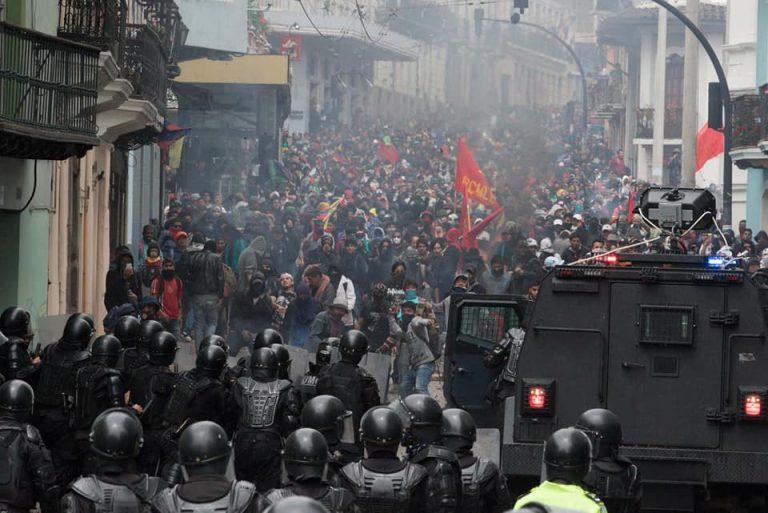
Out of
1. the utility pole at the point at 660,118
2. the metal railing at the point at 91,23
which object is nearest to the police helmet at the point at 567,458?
the metal railing at the point at 91,23

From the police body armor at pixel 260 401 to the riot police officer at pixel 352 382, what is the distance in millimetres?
694

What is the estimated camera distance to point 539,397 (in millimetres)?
10805

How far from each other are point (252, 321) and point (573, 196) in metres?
21.6

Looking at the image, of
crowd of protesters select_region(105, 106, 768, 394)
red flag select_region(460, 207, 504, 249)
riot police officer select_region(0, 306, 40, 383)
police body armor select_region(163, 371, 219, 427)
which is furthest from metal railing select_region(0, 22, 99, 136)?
red flag select_region(460, 207, 504, 249)

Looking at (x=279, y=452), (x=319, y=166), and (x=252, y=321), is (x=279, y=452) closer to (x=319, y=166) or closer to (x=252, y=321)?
(x=252, y=321)

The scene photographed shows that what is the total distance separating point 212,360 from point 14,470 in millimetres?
2721

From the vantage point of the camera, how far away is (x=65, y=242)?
20.6 metres

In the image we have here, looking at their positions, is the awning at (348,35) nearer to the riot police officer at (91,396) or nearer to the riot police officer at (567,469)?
the riot police officer at (91,396)

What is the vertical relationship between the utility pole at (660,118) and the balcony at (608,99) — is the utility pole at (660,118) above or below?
below

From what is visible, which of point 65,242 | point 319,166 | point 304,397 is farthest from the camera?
point 319,166

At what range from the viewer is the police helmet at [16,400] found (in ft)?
27.3

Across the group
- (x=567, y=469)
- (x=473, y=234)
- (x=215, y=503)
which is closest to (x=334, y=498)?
(x=215, y=503)

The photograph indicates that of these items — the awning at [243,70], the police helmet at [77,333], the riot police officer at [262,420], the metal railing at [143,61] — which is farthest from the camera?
the awning at [243,70]

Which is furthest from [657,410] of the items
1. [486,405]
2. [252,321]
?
[252,321]
